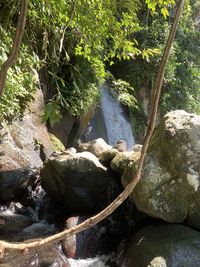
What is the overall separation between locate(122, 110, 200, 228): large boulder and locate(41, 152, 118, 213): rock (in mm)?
1027

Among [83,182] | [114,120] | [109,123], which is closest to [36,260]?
[83,182]

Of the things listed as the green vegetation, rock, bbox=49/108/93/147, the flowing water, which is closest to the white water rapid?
the green vegetation

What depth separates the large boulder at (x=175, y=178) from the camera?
4.52 m

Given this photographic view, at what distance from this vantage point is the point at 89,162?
224 inches

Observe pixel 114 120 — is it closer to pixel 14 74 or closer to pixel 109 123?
pixel 109 123

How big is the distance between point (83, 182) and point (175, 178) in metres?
1.59

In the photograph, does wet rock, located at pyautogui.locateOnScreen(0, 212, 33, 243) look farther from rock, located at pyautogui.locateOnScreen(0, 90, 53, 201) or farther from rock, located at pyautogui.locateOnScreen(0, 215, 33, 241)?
rock, located at pyautogui.locateOnScreen(0, 90, 53, 201)

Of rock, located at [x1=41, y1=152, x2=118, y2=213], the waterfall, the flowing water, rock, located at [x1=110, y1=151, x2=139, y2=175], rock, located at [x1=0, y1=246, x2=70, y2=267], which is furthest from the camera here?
the waterfall

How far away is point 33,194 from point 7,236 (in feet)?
4.87

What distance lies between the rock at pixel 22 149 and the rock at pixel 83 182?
2.11 ft

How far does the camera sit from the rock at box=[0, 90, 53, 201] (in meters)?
5.89

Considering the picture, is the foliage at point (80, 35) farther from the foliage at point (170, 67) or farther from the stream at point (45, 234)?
the foliage at point (170, 67)

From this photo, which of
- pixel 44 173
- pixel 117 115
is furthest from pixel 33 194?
pixel 117 115

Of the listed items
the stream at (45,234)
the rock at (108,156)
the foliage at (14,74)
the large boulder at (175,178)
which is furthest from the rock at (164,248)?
the foliage at (14,74)
